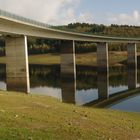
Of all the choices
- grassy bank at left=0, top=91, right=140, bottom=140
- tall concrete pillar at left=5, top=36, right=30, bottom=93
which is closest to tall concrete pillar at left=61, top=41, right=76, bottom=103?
tall concrete pillar at left=5, top=36, right=30, bottom=93

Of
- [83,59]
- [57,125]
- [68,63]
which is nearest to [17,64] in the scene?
[68,63]

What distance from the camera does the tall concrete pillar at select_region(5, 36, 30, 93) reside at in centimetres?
6756

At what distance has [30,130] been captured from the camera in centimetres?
2117

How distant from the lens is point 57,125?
23422 mm

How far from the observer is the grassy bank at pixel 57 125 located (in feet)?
67.7

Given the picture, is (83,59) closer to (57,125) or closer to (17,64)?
(17,64)

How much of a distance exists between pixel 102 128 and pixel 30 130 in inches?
193

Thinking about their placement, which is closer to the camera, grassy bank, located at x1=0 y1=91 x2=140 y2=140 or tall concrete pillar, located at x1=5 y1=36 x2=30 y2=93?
grassy bank, located at x1=0 y1=91 x2=140 y2=140

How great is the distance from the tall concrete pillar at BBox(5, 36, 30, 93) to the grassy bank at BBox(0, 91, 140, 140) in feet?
122

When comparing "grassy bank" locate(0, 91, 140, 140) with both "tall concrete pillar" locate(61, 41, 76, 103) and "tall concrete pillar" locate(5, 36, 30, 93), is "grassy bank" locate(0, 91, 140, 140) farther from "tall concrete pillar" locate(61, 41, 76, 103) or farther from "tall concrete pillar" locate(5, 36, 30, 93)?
"tall concrete pillar" locate(61, 41, 76, 103)

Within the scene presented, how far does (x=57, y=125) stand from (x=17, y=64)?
151 feet

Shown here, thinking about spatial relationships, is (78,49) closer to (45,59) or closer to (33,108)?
(45,59)

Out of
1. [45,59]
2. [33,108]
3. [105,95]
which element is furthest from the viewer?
[45,59]

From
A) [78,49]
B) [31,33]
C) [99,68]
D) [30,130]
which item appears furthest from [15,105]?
[78,49]
